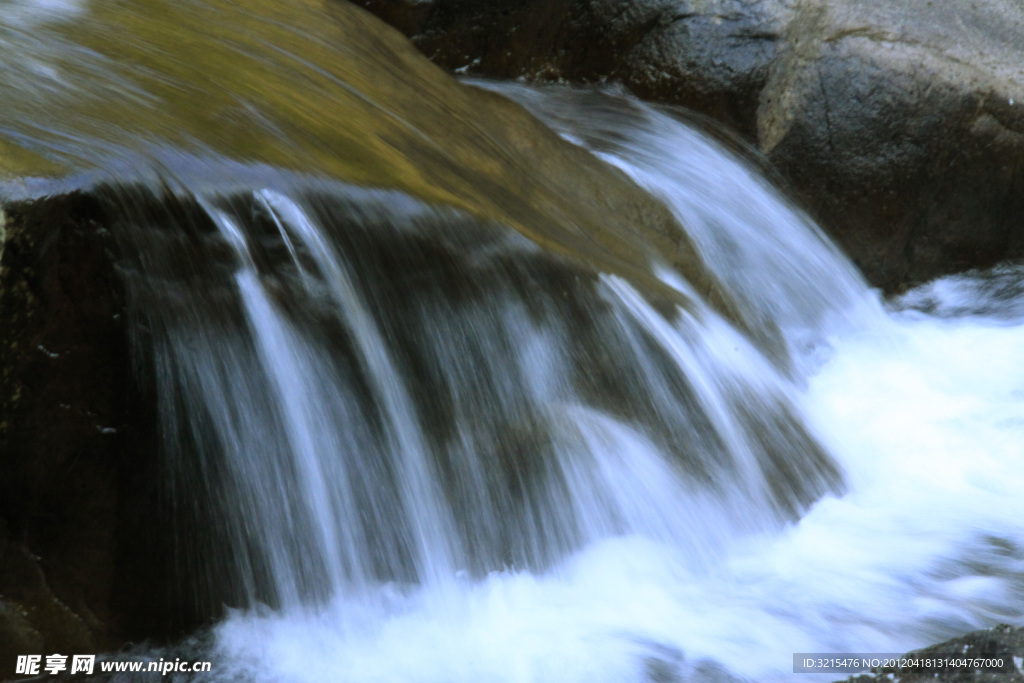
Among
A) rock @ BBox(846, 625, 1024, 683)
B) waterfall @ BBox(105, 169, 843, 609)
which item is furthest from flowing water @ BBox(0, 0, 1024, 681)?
rock @ BBox(846, 625, 1024, 683)

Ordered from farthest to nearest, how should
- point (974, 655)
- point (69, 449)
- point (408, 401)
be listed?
point (408, 401) → point (69, 449) → point (974, 655)

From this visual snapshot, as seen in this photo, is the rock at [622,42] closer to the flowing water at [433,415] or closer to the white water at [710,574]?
the flowing water at [433,415]

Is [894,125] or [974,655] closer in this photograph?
[974,655]

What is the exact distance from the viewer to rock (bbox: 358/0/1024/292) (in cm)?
448

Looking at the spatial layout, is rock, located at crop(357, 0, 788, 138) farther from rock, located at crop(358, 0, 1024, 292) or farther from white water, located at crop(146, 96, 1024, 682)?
white water, located at crop(146, 96, 1024, 682)

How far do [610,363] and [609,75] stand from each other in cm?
216

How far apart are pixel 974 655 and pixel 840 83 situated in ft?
10.2

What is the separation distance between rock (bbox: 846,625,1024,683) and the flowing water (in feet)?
1.32

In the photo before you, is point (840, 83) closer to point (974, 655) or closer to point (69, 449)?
point (974, 655)

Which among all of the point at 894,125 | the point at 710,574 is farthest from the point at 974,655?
the point at 894,125

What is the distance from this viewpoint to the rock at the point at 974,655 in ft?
6.34

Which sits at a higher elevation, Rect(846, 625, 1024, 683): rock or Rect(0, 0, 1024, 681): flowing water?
Rect(0, 0, 1024, 681): flowing water

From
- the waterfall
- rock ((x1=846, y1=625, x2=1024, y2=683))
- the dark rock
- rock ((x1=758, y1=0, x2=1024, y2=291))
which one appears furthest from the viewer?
rock ((x1=758, y1=0, x2=1024, y2=291))

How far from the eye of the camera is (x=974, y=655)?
1.99m
